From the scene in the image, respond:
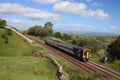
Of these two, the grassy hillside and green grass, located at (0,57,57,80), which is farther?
the grassy hillside

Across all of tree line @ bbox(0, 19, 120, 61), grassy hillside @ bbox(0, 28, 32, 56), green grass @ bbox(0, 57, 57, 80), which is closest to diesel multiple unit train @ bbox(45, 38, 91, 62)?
tree line @ bbox(0, 19, 120, 61)

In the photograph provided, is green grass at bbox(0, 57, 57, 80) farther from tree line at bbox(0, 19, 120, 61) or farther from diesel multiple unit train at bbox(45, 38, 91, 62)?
tree line at bbox(0, 19, 120, 61)

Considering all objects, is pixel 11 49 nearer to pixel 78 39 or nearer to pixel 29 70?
pixel 29 70

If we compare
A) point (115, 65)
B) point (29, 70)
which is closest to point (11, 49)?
point (29, 70)

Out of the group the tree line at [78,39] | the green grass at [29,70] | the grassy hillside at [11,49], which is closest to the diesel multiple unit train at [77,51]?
the tree line at [78,39]

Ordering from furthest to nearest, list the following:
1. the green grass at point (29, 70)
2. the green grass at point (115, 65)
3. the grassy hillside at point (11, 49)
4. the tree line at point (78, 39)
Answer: the grassy hillside at point (11, 49) < the tree line at point (78, 39) < the green grass at point (115, 65) < the green grass at point (29, 70)

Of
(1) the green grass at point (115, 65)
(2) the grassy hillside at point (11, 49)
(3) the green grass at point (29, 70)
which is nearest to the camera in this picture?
(3) the green grass at point (29, 70)

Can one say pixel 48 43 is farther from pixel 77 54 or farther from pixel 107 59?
pixel 107 59

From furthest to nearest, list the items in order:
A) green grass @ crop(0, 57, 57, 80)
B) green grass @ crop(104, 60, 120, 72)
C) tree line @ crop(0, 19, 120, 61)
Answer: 1. tree line @ crop(0, 19, 120, 61)
2. green grass @ crop(104, 60, 120, 72)
3. green grass @ crop(0, 57, 57, 80)

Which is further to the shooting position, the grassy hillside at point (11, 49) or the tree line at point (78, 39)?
the grassy hillside at point (11, 49)

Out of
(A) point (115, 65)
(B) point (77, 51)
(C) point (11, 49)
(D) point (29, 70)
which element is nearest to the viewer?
(D) point (29, 70)

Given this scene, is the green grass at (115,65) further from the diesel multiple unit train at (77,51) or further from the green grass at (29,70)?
the green grass at (29,70)

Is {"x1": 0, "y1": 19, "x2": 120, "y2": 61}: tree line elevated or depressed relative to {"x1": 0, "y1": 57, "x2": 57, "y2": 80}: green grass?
elevated

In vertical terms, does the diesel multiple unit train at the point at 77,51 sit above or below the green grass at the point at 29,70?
above
